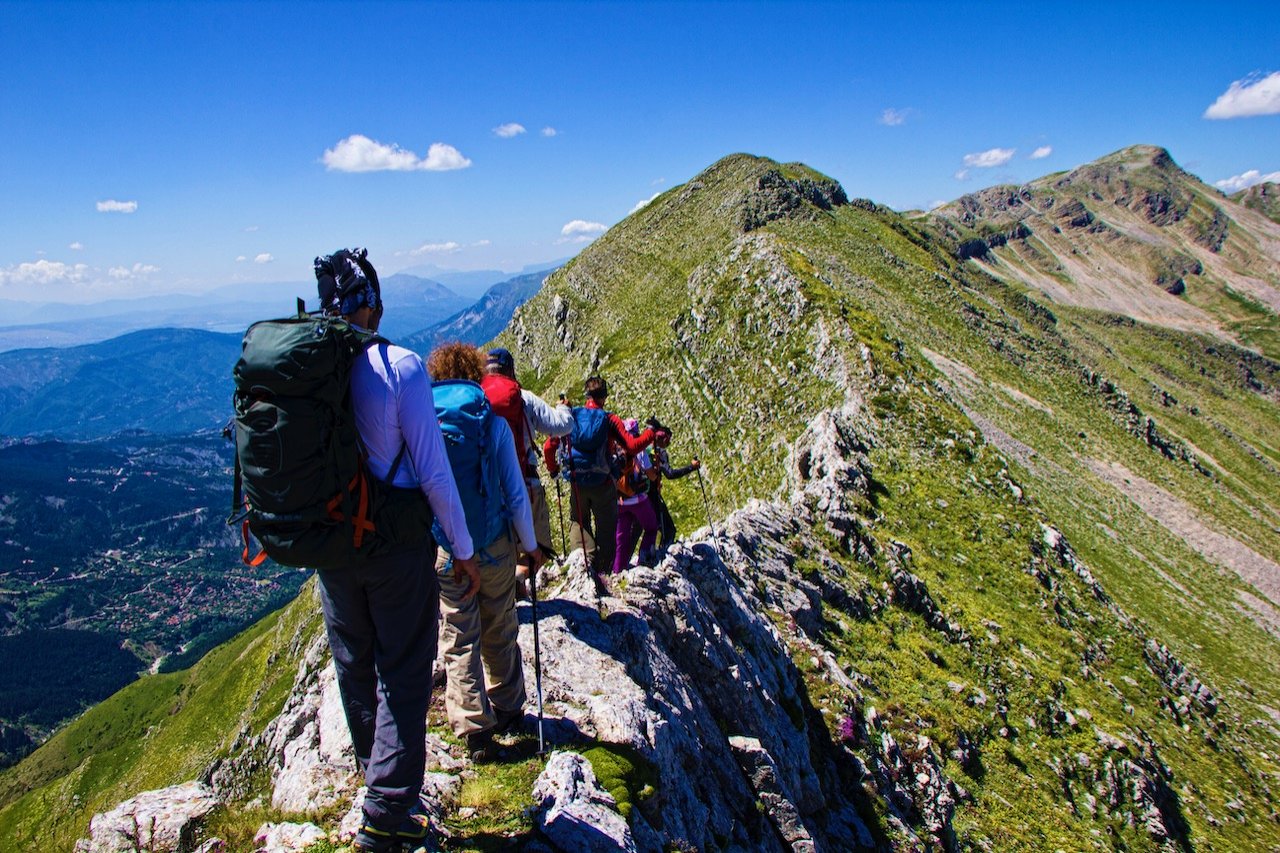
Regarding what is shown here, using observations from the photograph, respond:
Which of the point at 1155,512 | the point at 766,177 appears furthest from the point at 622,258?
the point at 1155,512

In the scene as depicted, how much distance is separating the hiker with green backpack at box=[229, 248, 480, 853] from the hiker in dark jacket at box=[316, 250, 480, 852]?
0.4 inches

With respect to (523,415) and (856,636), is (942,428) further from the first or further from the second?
(523,415)

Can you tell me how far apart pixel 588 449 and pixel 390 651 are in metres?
6.24

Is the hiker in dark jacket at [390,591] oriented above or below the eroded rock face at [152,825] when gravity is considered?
above

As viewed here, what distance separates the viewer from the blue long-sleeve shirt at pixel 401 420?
15.5ft

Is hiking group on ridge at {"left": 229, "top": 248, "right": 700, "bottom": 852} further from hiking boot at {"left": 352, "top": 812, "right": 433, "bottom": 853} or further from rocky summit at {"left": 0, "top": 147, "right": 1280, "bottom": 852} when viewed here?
rocky summit at {"left": 0, "top": 147, "right": 1280, "bottom": 852}

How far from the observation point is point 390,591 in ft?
16.5

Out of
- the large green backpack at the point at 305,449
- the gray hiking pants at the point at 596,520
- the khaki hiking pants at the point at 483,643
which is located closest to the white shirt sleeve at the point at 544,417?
the khaki hiking pants at the point at 483,643

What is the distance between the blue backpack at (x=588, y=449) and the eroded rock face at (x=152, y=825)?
6607 mm

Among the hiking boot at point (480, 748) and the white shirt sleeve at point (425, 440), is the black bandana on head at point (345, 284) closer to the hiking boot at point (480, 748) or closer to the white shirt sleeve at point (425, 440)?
the white shirt sleeve at point (425, 440)

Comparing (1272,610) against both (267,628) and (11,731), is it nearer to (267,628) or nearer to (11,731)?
(267,628)

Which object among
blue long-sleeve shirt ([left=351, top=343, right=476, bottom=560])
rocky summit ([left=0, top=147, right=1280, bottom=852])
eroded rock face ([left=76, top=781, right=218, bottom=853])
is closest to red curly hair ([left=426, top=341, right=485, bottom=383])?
blue long-sleeve shirt ([left=351, top=343, right=476, bottom=560])

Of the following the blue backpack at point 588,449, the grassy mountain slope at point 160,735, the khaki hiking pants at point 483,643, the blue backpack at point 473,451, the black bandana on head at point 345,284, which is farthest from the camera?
the grassy mountain slope at point 160,735

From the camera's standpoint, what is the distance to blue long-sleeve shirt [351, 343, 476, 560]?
15.5ft
